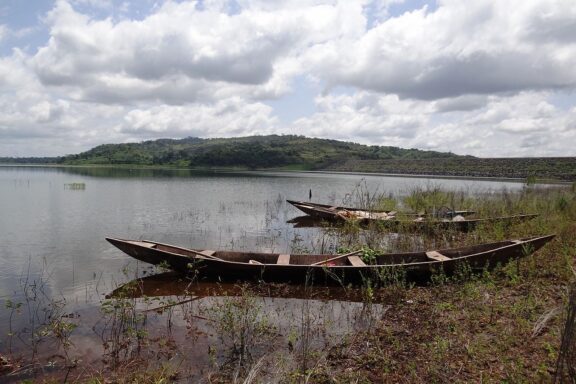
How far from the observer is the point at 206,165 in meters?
136

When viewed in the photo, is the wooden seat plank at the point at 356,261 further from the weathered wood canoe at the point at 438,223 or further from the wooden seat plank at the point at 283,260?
the weathered wood canoe at the point at 438,223

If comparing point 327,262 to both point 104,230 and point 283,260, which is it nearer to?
point 283,260

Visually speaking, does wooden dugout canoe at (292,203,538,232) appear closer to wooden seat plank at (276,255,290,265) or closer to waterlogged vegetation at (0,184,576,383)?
waterlogged vegetation at (0,184,576,383)

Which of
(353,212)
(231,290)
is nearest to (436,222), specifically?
(353,212)

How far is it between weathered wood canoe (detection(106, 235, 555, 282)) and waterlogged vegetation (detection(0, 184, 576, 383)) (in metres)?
0.30

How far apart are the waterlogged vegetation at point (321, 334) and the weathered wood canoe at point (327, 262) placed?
0.30 metres

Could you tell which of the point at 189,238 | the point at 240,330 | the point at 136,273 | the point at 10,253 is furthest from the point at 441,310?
the point at 10,253

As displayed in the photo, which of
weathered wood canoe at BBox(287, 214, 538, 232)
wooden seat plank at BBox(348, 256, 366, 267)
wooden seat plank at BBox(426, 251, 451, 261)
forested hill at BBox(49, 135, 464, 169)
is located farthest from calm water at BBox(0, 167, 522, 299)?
forested hill at BBox(49, 135, 464, 169)

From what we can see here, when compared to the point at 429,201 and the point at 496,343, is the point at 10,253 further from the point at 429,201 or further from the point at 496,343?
the point at 429,201

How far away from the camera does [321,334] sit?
714 centimetres

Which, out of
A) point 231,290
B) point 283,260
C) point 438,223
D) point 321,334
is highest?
point 438,223

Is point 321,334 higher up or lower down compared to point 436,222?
lower down

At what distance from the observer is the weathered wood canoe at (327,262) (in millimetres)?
9461

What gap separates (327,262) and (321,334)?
3.61 meters
